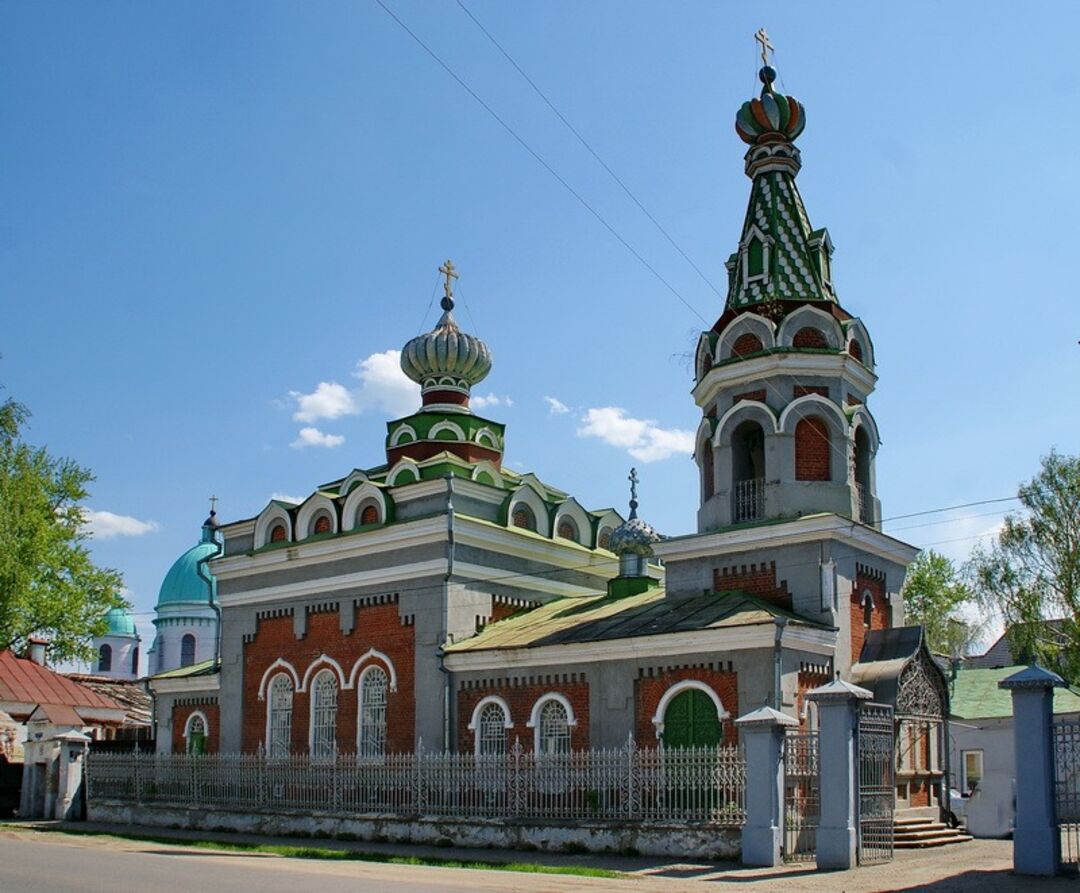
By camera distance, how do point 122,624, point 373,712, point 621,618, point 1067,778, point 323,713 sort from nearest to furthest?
point 1067,778 < point 621,618 < point 373,712 < point 323,713 < point 122,624

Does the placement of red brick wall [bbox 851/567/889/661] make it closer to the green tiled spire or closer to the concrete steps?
the concrete steps

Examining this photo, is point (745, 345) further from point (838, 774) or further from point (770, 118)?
point (838, 774)

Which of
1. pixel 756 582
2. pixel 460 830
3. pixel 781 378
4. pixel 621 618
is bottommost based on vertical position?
pixel 460 830

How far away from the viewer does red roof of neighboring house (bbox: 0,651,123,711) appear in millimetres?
30484

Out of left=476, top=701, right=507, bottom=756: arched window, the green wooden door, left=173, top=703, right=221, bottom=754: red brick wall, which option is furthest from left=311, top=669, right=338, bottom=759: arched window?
the green wooden door

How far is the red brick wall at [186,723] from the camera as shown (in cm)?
2444

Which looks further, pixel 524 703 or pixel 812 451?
pixel 524 703

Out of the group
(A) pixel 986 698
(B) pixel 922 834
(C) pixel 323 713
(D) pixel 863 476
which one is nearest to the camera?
(B) pixel 922 834

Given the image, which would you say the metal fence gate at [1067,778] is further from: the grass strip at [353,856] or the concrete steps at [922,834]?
the grass strip at [353,856]

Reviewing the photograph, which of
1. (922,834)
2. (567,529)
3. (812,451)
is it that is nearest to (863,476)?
(812,451)

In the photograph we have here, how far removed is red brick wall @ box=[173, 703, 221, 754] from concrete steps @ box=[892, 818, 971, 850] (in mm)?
13801

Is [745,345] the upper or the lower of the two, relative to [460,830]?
upper

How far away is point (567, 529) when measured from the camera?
24.0 metres

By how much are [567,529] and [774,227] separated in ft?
24.3
